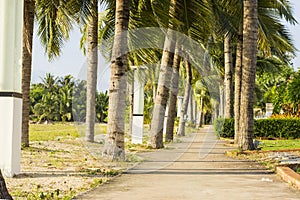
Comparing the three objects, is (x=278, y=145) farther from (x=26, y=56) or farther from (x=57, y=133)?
(x=57, y=133)

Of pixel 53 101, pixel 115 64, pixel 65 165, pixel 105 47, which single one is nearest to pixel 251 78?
pixel 115 64

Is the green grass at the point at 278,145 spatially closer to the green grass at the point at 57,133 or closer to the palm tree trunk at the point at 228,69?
the palm tree trunk at the point at 228,69

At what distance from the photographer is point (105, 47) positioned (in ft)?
85.4

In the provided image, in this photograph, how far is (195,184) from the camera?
10.0 m

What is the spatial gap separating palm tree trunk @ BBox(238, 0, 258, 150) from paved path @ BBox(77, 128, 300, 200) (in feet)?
11.6

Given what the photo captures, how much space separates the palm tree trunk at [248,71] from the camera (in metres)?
17.3

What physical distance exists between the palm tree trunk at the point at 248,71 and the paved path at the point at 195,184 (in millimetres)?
3547

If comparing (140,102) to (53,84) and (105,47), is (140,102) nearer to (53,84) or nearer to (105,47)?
(105,47)

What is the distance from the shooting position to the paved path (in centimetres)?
855

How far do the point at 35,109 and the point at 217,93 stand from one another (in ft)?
87.9

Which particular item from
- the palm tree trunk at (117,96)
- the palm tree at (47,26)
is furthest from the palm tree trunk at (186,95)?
the palm tree trunk at (117,96)

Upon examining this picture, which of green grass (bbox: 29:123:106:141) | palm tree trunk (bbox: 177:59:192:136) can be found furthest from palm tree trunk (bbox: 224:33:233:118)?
green grass (bbox: 29:123:106:141)

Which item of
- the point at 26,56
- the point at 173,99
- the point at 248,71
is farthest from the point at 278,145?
the point at 26,56

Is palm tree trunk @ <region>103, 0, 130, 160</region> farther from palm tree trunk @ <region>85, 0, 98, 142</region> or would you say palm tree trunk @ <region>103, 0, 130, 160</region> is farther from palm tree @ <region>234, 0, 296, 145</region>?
palm tree @ <region>234, 0, 296, 145</region>
